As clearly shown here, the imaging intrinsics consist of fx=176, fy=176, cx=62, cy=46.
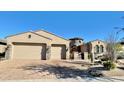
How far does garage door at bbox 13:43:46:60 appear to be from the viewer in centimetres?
1930

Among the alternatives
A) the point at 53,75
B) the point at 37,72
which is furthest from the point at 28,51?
the point at 53,75

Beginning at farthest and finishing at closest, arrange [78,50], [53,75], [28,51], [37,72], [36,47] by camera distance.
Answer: [78,50] → [36,47] → [28,51] → [37,72] → [53,75]

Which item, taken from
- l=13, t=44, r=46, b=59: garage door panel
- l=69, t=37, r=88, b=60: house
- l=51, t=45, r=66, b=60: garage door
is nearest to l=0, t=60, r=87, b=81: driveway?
l=13, t=44, r=46, b=59: garage door panel

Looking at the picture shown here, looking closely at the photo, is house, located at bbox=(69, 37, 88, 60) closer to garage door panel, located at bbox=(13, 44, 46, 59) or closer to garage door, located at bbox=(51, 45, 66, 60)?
garage door, located at bbox=(51, 45, 66, 60)

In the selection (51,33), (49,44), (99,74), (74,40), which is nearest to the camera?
(99,74)

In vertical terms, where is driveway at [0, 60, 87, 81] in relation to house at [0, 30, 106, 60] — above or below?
below

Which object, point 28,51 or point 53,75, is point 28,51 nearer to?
point 28,51

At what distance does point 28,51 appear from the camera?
19484 millimetres

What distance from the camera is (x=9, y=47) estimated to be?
19.1 meters

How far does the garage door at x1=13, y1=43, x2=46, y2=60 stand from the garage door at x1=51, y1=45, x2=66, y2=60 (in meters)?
1.32

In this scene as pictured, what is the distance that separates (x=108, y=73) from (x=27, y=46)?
11.7m

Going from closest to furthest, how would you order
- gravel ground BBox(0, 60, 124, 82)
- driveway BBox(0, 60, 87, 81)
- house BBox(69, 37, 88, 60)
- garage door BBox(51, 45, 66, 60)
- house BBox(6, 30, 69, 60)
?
gravel ground BBox(0, 60, 124, 82) < driveway BBox(0, 60, 87, 81) < house BBox(6, 30, 69, 60) < garage door BBox(51, 45, 66, 60) < house BBox(69, 37, 88, 60)
